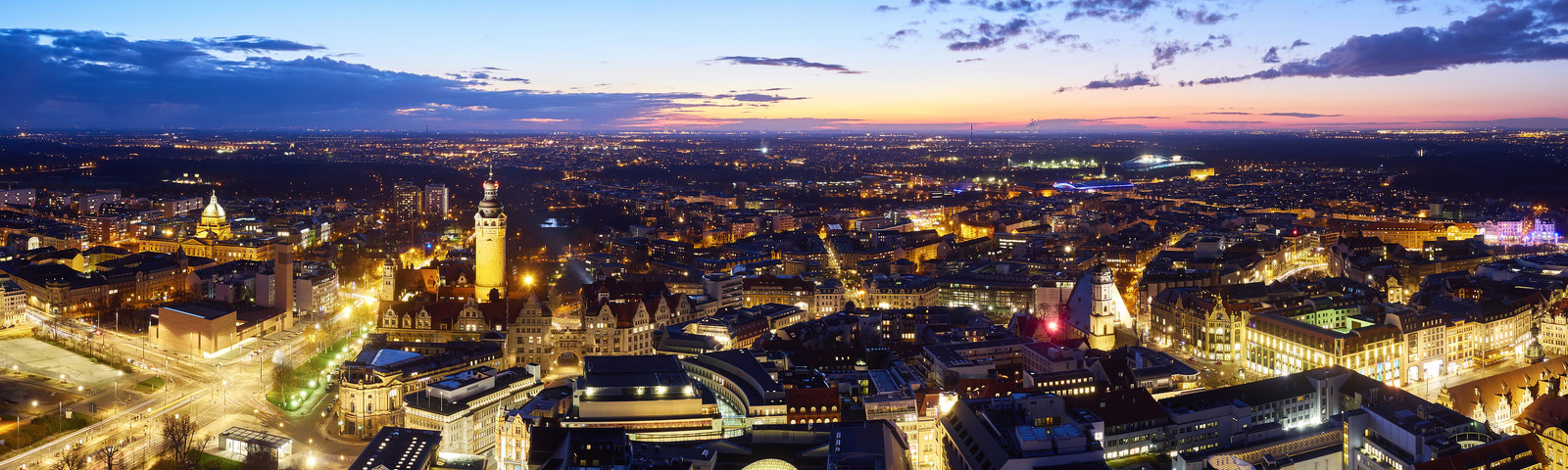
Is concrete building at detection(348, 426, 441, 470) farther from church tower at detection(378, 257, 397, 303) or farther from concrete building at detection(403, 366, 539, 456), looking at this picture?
church tower at detection(378, 257, 397, 303)

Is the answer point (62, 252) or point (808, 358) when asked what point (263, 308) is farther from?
point (808, 358)

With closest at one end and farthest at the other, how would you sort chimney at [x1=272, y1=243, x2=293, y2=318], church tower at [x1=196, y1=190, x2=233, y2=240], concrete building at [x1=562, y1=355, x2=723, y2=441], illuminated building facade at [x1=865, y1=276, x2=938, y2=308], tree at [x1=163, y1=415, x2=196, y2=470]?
tree at [x1=163, y1=415, x2=196, y2=470] → concrete building at [x1=562, y1=355, x2=723, y2=441] → chimney at [x1=272, y1=243, x2=293, y2=318] → illuminated building facade at [x1=865, y1=276, x2=938, y2=308] → church tower at [x1=196, y1=190, x2=233, y2=240]

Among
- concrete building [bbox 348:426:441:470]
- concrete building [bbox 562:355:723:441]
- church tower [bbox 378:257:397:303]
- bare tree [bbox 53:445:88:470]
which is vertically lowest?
bare tree [bbox 53:445:88:470]

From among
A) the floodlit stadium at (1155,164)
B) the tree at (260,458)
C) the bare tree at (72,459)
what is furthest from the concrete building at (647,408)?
the floodlit stadium at (1155,164)

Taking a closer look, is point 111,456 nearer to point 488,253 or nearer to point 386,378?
point 386,378

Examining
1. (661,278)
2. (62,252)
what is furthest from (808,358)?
(62,252)

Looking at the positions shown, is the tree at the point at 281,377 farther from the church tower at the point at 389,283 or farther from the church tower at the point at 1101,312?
the church tower at the point at 1101,312

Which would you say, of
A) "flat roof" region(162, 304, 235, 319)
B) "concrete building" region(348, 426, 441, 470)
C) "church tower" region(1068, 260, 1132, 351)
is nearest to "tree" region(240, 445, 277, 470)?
"concrete building" region(348, 426, 441, 470)
